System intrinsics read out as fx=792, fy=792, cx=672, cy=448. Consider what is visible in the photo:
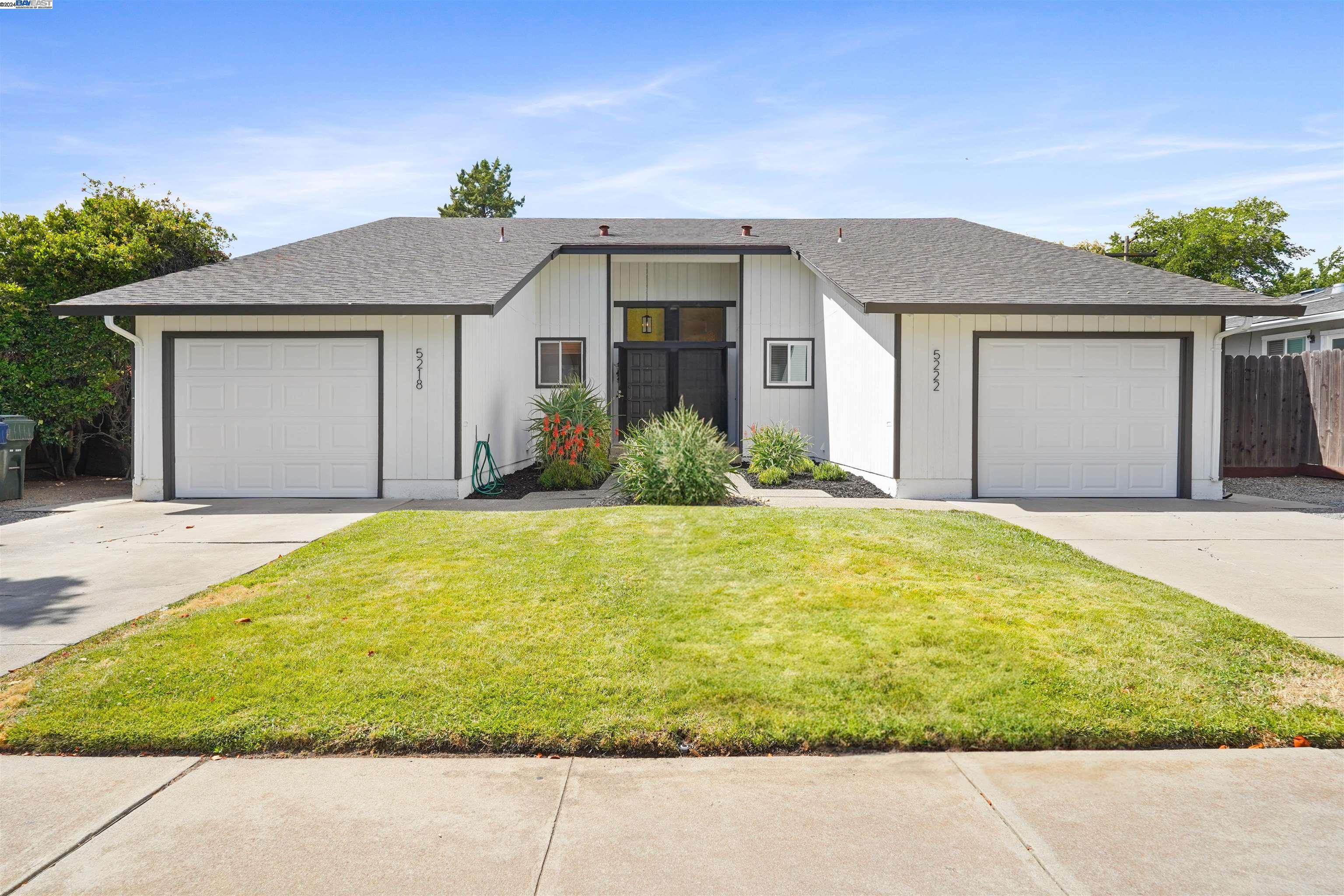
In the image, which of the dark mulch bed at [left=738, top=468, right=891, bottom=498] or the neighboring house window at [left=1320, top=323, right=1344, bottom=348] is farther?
the neighboring house window at [left=1320, top=323, right=1344, bottom=348]

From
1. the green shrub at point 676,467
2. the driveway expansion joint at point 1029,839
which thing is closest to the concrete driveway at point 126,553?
the green shrub at point 676,467

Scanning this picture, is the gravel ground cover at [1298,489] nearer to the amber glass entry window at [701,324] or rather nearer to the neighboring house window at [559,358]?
the amber glass entry window at [701,324]

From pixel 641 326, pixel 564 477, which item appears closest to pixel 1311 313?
pixel 641 326

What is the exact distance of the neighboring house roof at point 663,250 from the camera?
10250 mm

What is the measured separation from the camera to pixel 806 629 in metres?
4.52

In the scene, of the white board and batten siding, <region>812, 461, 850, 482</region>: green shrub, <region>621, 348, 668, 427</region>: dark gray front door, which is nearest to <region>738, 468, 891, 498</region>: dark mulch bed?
<region>812, 461, 850, 482</region>: green shrub

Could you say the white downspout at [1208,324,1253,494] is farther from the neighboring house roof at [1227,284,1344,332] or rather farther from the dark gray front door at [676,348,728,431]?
the dark gray front door at [676,348,728,431]

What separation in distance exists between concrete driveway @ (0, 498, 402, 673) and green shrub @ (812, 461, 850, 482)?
6.08 m

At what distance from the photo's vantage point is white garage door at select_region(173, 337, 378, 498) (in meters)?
10.8

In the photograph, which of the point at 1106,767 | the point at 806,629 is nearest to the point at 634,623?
the point at 806,629

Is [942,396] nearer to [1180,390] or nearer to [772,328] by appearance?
[1180,390]

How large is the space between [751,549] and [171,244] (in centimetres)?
1355

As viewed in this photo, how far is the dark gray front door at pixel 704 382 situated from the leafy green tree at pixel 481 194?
2794 cm

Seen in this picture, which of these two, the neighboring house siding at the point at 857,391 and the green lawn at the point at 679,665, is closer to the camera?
the green lawn at the point at 679,665
